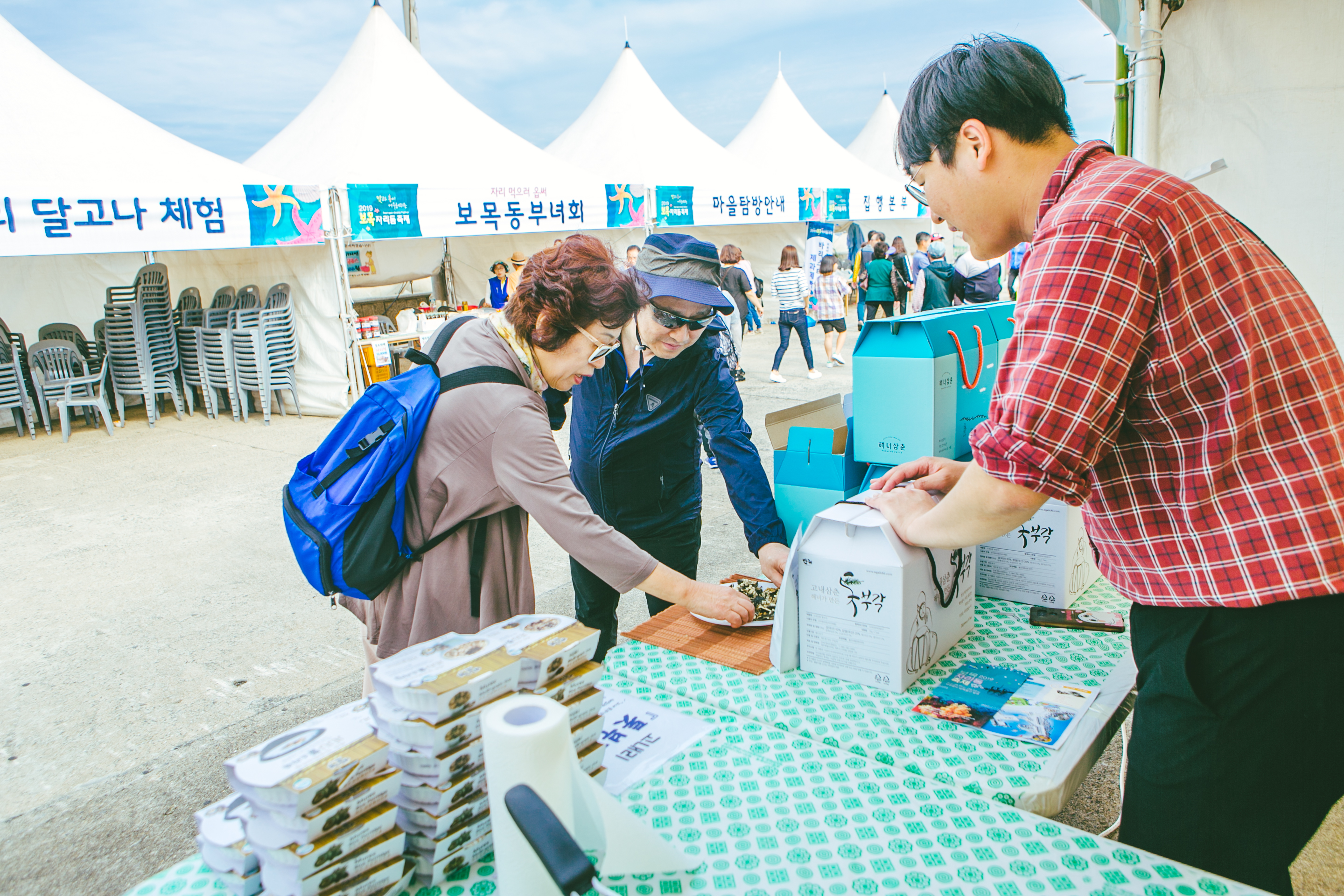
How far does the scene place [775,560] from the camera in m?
2.05

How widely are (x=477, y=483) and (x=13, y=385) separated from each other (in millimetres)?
8784

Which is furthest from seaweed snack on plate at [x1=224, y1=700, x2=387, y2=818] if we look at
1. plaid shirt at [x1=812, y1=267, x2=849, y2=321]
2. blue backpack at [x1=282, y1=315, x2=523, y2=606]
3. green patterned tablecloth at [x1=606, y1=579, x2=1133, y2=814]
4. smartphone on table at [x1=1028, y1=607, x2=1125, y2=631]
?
plaid shirt at [x1=812, y1=267, x2=849, y2=321]

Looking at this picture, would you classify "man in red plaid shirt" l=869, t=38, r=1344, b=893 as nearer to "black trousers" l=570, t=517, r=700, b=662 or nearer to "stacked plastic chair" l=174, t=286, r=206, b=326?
"black trousers" l=570, t=517, r=700, b=662

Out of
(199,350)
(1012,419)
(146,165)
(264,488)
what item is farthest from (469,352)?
(199,350)

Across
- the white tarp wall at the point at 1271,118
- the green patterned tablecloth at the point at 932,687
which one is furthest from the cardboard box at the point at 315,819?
the white tarp wall at the point at 1271,118

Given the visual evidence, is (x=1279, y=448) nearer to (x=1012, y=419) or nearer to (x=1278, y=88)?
(x=1012, y=419)

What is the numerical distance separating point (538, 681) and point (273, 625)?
3344 mm

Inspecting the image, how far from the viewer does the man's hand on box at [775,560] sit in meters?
2.05

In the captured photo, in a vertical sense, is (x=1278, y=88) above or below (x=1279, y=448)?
above

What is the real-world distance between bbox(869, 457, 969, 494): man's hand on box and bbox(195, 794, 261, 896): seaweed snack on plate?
1.19m

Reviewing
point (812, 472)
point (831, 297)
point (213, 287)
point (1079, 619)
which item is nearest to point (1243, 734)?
A: point (1079, 619)

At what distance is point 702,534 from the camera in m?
4.97

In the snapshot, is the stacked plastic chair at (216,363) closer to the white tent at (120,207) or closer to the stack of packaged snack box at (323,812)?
the white tent at (120,207)

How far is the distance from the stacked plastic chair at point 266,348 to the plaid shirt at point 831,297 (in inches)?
245
